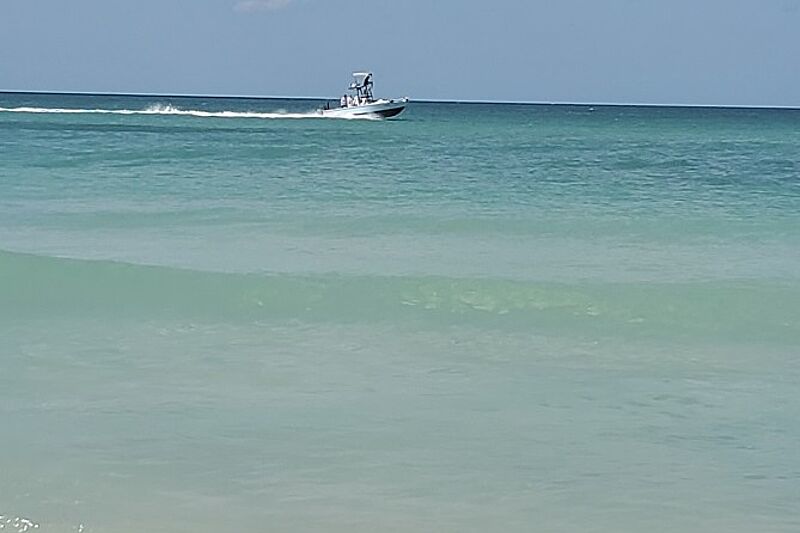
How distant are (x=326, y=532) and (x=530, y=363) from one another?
403 centimetres

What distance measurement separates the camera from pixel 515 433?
801 centimetres

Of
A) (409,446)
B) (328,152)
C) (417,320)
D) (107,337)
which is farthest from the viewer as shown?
(328,152)

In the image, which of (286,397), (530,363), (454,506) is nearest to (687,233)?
(530,363)

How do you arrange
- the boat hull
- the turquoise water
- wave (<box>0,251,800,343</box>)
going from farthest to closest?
1. the boat hull
2. wave (<box>0,251,800,343</box>)
3. the turquoise water

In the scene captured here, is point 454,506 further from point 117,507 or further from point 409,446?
point 117,507

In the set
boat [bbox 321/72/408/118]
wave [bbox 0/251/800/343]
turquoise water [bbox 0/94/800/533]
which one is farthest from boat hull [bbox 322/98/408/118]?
wave [bbox 0/251/800/343]

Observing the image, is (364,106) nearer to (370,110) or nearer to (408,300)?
(370,110)

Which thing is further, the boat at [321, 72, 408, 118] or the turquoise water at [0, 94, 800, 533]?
the boat at [321, 72, 408, 118]

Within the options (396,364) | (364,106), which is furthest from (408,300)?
(364,106)

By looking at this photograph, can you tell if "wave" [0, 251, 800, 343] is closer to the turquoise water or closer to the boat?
the turquoise water

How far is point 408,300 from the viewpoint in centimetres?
1273

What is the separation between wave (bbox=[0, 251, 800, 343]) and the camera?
11797 mm

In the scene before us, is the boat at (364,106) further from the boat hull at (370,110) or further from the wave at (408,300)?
the wave at (408,300)

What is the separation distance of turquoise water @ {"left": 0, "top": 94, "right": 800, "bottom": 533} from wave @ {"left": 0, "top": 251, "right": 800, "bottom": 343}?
5cm
